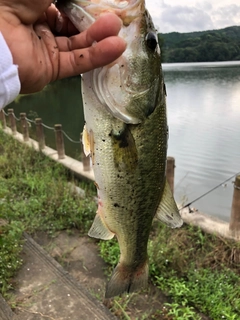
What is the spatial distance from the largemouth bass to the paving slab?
1.45 meters

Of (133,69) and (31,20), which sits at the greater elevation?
(31,20)

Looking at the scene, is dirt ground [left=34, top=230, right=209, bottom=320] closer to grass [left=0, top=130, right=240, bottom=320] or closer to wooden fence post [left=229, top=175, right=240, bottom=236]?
grass [left=0, top=130, right=240, bottom=320]

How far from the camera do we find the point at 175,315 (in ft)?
10.2

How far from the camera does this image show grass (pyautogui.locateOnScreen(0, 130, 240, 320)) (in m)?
3.22

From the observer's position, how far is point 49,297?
3254 mm

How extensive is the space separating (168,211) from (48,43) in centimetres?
115

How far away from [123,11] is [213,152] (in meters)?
9.05

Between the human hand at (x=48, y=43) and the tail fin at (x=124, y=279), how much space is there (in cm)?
122

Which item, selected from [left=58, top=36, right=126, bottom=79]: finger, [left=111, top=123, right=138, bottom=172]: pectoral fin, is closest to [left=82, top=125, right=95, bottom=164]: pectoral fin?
[left=111, top=123, right=138, bottom=172]: pectoral fin

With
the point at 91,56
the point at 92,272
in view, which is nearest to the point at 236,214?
the point at 92,272

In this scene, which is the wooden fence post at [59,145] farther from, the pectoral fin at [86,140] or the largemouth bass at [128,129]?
the pectoral fin at [86,140]

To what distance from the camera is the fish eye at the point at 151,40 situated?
154 cm

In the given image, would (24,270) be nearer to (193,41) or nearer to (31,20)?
(31,20)

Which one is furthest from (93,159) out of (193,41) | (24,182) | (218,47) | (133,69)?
(193,41)
